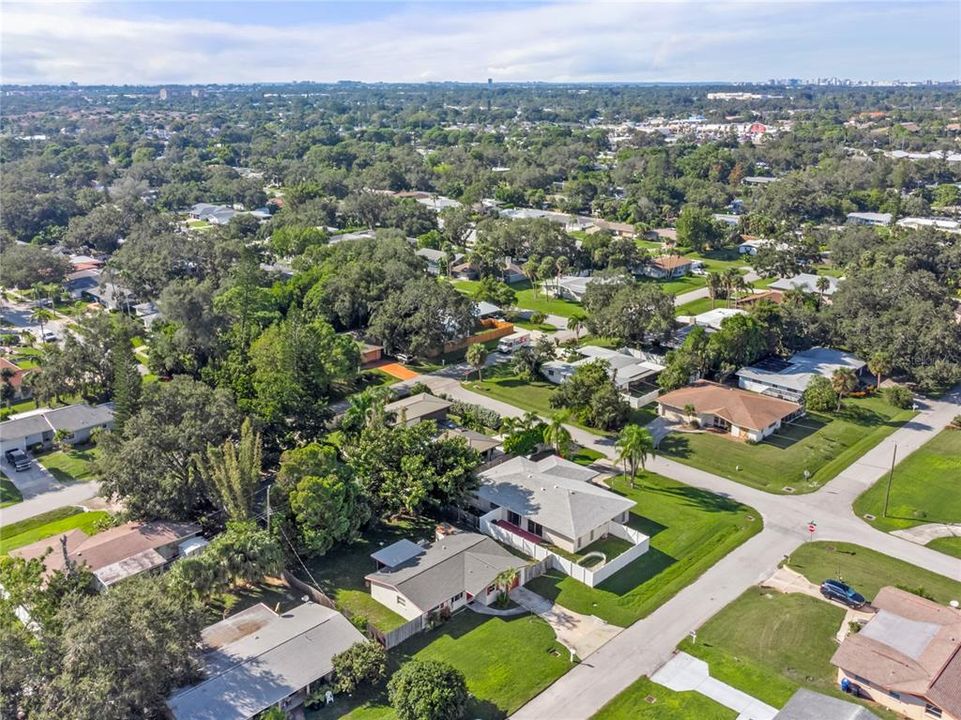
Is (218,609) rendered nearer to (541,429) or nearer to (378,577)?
(378,577)

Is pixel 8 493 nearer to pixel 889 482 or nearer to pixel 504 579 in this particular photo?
pixel 504 579

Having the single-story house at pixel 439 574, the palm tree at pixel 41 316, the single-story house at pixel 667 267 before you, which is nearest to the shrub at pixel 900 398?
the single-story house at pixel 439 574

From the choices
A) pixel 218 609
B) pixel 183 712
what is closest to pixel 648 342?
pixel 218 609

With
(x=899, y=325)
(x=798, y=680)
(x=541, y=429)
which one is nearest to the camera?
(x=798, y=680)

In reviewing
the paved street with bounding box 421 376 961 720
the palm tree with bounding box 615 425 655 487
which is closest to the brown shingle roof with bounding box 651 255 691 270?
the paved street with bounding box 421 376 961 720

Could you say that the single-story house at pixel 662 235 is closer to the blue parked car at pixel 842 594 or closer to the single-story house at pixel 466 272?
the single-story house at pixel 466 272

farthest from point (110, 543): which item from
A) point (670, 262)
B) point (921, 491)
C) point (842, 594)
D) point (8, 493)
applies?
point (670, 262)
